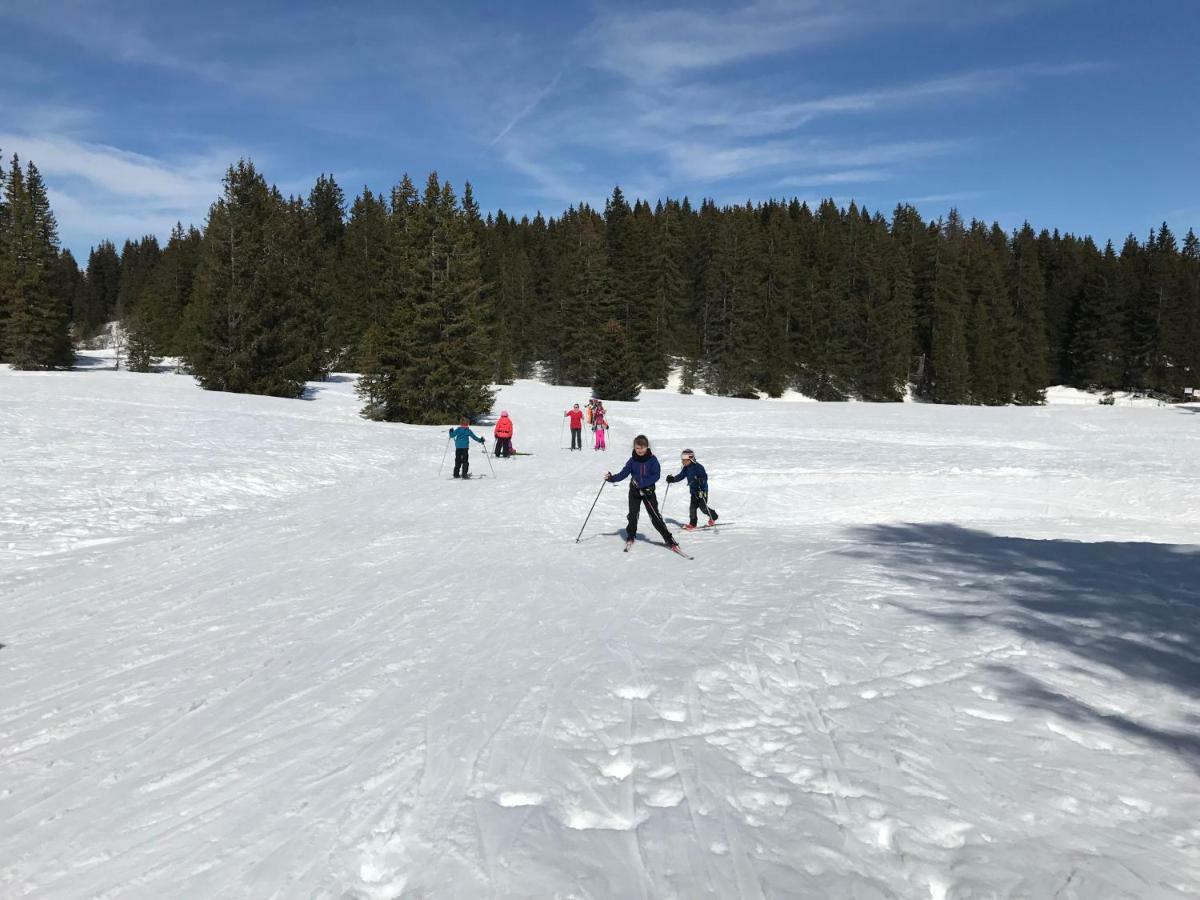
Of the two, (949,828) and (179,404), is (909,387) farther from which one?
(949,828)

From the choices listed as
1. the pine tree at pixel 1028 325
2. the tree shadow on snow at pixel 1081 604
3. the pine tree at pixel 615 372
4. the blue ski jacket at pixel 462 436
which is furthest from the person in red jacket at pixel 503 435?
the pine tree at pixel 1028 325

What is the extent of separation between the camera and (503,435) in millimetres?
24047

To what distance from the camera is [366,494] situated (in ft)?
55.7

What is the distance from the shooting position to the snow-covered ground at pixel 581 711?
3.60 metres

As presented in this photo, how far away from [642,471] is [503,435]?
12.9m

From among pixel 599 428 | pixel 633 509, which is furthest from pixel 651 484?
pixel 599 428

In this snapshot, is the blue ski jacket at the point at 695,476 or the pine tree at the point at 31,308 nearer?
the blue ski jacket at the point at 695,476

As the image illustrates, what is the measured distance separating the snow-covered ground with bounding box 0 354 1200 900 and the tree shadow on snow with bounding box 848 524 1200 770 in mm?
47

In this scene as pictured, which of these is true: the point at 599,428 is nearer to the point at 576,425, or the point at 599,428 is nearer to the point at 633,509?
the point at 576,425

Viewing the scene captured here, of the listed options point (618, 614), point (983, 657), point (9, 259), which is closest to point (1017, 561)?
point (983, 657)

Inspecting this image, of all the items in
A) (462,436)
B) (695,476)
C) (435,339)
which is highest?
(435,339)

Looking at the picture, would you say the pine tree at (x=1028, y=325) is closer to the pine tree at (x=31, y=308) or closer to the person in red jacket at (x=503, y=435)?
the person in red jacket at (x=503, y=435)

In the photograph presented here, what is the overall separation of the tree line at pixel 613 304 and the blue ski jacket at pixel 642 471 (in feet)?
81.0

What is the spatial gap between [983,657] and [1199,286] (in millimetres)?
98850
